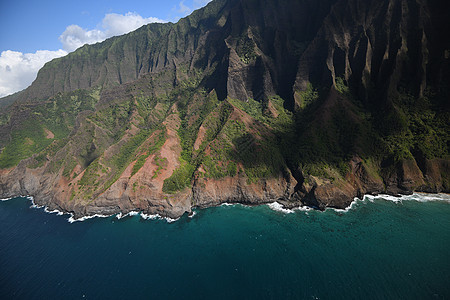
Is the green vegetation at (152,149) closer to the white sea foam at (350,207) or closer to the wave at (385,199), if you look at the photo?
the wave at (385,199)

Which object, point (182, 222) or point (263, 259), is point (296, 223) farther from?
point (182, 222)

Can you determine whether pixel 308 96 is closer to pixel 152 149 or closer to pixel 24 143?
pixel 152 149

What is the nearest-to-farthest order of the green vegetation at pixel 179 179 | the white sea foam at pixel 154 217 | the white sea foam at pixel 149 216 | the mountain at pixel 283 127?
the mountain at pixel 283 127, the white sea foam at pixel 154 217, the white sea foam at pixel 149 216, the green vegetation at pixel 179 179

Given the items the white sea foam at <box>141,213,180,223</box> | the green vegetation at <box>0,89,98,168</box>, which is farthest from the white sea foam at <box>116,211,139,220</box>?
the green vegetation at <box>0,89,98,168</box>

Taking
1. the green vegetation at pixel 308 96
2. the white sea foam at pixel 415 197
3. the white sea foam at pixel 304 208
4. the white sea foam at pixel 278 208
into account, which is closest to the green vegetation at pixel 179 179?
the white sea foam at pixel 278 208

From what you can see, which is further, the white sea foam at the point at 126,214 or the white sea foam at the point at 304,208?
the white sea foam at the point at 126,214

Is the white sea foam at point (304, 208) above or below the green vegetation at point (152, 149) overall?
below

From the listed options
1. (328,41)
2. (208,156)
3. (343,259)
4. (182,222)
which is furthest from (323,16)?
(182,222)
